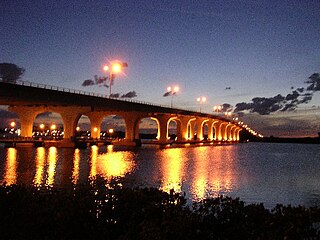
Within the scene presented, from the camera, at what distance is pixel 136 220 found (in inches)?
398

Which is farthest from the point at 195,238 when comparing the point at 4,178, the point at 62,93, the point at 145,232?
the point at 62,93

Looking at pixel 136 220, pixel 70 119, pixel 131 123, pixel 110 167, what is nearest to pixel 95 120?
pixel 131 123

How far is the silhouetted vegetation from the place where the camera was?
27.7ft

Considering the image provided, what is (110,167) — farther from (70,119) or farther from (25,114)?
(25,114)

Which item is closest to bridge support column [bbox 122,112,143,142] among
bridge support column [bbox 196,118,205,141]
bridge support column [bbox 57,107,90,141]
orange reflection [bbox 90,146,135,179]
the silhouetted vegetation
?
bridge support column [bbox 57,107,90,141]

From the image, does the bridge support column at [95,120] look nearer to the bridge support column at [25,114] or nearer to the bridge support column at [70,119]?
the bridge support column at [25,114]

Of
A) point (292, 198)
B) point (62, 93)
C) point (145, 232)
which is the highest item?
point (62, 93)

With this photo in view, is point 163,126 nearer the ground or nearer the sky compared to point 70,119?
nearer the sky

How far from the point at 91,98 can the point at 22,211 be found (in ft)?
196

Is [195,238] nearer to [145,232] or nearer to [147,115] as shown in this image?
[145,232]

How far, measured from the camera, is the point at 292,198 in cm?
2473

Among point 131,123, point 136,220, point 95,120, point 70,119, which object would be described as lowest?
point 136,220

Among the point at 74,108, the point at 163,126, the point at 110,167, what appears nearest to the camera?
the point at 110,167

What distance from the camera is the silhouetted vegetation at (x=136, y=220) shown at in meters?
8.45
